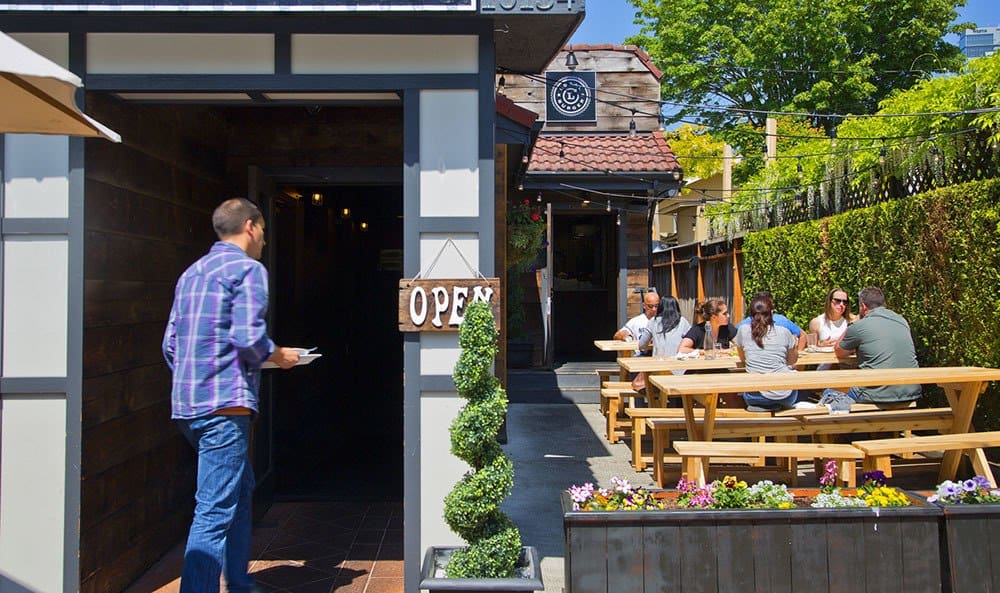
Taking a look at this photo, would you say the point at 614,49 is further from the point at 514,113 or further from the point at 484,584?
the point at 484,584

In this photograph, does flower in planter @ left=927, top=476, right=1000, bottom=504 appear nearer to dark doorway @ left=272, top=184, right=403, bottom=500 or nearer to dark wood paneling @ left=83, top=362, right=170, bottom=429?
dark doorway @ left=272, top=184, right=403, bottom=500

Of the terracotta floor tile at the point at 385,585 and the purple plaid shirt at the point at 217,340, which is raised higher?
the purple plaid shirt at the point at 217,340

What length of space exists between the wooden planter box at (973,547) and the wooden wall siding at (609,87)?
10421 mm

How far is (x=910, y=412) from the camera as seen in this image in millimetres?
6066

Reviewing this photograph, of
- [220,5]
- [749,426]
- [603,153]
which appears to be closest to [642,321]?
[749,426]

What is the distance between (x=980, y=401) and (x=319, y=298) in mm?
6321

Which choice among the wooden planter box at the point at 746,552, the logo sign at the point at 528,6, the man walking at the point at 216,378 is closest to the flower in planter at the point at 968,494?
the wooden planter box at the point at 746,552

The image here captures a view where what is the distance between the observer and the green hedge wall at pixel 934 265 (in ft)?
19.3

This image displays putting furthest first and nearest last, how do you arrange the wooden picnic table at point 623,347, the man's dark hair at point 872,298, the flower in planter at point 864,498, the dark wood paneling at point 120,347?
the wooden picnic table at point 623,347
the man's dark hair at point 872,298
the dark wood paneling at point 120,347
the flower in planter at point 864,498

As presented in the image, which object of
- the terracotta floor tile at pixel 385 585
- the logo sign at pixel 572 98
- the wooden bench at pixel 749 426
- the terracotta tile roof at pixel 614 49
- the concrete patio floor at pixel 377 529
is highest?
the terracotta tile roof at pixel 614 49

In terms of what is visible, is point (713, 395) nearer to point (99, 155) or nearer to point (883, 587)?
point (883, 587)

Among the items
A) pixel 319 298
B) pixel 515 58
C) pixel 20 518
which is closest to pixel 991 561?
pixel 515 58

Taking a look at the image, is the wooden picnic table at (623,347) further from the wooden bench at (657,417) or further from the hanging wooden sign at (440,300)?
the hanging wooden sign at (440,300)

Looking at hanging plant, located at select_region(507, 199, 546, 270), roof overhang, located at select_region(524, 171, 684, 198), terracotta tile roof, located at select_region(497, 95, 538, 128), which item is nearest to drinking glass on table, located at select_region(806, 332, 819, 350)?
hanging plant, located at select_region(507, 199, 546, 270)
